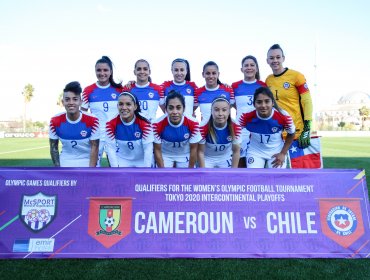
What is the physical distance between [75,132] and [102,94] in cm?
117

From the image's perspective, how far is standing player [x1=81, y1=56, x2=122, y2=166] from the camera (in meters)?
5.72

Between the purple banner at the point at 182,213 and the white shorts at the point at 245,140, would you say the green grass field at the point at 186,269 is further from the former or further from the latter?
the white shorts at the point at 245,140

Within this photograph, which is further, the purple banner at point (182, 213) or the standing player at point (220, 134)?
the standing player at point (220, 134)

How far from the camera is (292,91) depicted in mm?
5484

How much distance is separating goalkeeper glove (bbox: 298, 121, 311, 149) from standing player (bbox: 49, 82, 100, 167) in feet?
10.4

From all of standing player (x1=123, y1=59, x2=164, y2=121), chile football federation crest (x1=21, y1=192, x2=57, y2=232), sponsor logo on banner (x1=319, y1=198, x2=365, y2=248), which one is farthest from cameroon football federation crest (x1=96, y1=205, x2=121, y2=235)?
standing player (x1=123, y1=59, x2=164, y2=121)

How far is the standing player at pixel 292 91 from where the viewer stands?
5.45 metres

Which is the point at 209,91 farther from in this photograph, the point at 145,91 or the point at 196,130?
the point at 196,130

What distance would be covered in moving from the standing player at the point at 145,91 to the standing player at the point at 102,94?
11.0 inches

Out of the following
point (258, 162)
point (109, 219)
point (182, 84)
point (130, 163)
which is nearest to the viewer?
point (109, 219)

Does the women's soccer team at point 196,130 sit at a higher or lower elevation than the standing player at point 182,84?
lower

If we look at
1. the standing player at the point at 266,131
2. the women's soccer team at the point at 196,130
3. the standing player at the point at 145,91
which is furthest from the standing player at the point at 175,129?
the standing player at the point at 145,91

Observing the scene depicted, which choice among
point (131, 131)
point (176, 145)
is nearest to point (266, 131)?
point (176, 145)

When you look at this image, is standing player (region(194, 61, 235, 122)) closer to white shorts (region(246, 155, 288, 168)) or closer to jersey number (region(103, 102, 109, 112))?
white shorts (region(246, 155, 288, 168))
